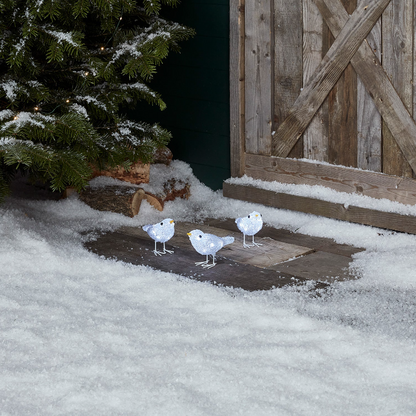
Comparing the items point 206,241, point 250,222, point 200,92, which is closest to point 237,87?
point 200,92

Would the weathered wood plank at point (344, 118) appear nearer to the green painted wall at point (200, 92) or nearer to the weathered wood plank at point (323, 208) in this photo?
the weathered wood plank at point (323, 208)

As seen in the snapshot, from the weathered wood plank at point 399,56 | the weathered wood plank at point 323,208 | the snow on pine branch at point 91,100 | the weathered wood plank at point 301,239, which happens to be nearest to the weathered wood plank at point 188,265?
the weathered wood plank at point 301,239

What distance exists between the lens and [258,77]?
5.37 metres


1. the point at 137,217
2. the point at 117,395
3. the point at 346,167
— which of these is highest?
the point at 346,167

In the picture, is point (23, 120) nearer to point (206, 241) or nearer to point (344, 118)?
point (206, 241)

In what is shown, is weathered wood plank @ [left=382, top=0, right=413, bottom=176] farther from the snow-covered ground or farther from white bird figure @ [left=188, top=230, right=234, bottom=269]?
white bird figure @ [left=188, top=230, right=234, bottom=269]

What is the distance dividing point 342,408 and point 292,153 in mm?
2982

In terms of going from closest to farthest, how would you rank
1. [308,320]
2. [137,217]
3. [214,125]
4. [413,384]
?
1. [413,384]
2. [308,320]
3. [137,217]
4. [214,125]

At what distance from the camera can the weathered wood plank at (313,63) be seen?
16.2 ft

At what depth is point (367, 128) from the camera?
4797 mm

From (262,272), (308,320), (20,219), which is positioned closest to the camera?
(308,320)

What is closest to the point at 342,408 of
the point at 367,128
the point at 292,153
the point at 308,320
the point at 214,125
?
the point at 308,320

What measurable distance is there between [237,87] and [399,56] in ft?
4.65

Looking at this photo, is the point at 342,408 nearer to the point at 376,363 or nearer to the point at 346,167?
the point at 376,363
